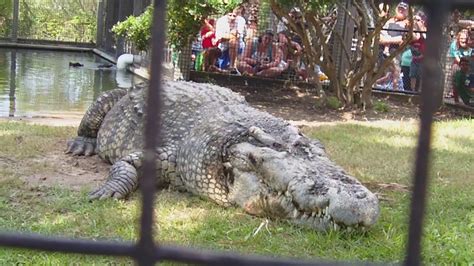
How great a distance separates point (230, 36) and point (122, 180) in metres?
7.38

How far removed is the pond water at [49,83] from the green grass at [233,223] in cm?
353

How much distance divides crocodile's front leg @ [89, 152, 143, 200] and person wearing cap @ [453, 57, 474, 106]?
6954 mm

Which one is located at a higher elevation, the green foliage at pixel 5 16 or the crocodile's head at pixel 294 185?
the green foliage at pixel 5 16

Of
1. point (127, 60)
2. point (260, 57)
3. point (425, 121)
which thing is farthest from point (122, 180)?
point (127, 60)

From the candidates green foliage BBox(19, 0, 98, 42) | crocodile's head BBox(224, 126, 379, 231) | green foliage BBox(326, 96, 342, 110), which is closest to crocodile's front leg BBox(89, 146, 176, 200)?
crocodile's head BBox(224, 126, 379, 231)

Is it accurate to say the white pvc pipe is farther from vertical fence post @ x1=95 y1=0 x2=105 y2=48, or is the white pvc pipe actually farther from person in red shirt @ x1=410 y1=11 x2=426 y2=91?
vertical fence post @ x1=95 y1=0 x2=105 y2=48

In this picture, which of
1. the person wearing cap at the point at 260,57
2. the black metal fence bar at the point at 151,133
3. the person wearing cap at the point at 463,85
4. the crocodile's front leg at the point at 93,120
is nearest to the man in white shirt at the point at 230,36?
the person wearing cap at the point at 260,57

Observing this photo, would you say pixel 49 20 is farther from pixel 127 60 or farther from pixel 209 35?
pixel 209 35

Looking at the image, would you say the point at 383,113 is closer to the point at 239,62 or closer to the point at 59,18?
the point at 239,62

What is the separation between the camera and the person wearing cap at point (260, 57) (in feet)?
36.2

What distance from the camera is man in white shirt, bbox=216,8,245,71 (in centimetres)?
1090

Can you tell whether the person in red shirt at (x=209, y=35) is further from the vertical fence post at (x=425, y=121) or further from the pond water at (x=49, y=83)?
the vertical fence post at (x=425, y=121)

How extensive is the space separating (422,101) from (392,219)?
2740 mm

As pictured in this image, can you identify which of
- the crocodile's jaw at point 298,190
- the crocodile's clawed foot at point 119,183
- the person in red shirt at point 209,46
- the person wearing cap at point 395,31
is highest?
the person wearing cap at point 395,31
